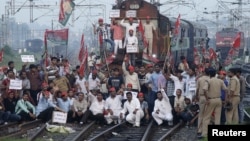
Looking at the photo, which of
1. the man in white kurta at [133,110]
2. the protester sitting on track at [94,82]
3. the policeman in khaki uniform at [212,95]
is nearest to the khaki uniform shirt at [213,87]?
the policeman in khaki uniform at [212,95]

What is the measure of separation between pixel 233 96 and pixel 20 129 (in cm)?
565

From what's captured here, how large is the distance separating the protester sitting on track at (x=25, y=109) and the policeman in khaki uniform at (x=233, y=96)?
561cm

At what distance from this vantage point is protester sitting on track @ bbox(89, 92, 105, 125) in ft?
58.6

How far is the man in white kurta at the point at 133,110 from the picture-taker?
56.8 feet

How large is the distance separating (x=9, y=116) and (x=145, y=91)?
4.23 metres

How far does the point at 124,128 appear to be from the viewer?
17.4 metres

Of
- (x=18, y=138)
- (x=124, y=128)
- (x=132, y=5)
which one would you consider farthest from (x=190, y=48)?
(x=18, y=138)

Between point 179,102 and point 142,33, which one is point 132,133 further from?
point 142,33

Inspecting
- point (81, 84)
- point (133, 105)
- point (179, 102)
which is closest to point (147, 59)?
point (81, 84)

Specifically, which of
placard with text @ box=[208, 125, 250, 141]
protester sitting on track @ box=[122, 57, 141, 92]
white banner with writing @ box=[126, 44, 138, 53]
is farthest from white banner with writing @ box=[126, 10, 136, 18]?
placard with text @ box=[208, 125, 250, 141]

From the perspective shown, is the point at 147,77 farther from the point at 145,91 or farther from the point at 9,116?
the point at 9,116

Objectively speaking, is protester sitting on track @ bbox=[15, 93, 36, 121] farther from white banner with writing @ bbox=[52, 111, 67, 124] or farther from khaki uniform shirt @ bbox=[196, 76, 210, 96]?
khaki uniform shirt @ bbox=[196, 76, 210, 96]

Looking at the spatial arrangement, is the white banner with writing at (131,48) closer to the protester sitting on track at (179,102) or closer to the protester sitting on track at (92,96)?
the protester sitting on track at (92,96)

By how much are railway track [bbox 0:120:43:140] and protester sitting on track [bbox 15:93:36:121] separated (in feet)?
0.76
